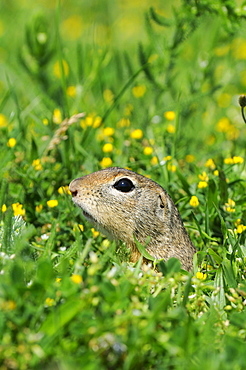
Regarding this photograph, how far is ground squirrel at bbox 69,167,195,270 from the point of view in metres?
3.68

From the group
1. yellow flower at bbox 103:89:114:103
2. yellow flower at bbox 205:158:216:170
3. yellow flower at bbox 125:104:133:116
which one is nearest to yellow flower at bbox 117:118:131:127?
yellow flower at bbox 125:104:133:116

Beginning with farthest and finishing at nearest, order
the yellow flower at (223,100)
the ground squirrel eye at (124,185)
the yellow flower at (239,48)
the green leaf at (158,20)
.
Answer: the yellow flower at (239,48)
the yellow flower at (223,100)
the green leaf at (158,20)
the ground squirrel eye at (124,185)

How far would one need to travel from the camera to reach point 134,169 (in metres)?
4.80

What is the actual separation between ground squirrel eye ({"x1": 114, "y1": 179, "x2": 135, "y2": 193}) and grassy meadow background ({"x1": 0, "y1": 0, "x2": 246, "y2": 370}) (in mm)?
419

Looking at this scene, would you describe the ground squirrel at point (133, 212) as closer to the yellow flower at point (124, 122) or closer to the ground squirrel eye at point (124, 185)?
the ground squirrel eye at point (124, 185)

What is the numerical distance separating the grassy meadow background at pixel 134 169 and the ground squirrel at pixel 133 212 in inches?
6.4

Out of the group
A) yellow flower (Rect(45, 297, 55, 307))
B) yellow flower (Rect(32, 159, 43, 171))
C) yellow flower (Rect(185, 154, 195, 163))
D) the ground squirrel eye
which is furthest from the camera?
yellow flower (Rect(185, 154, 195, 163))

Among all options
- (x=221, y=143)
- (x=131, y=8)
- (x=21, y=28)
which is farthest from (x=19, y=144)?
(x=131, y=8)

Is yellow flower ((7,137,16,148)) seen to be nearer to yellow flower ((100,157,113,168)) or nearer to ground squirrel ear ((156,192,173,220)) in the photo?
yellow flower ((100,157,113,168))

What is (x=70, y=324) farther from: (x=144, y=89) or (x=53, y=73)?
(x=53, y=73)

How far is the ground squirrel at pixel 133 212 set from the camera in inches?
145

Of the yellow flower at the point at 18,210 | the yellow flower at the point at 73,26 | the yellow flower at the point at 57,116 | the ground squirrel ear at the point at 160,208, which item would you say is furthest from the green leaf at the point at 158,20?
the yellow flower at the point at 73,26

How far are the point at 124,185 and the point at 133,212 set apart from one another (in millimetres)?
205

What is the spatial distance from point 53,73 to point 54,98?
1299 mm
